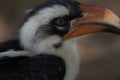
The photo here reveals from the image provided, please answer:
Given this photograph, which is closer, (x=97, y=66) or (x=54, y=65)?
(x=54, y=65)

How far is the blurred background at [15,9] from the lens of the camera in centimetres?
655

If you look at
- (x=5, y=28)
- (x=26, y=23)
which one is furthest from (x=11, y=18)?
(x=26, y=23)

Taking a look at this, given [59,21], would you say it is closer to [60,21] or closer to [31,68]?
[60,21]

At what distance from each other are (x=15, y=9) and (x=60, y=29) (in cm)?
305

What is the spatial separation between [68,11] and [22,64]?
43 centimetres

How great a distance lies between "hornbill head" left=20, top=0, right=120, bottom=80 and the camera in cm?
374

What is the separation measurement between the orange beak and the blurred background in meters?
2.69

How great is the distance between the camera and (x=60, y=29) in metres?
3.79

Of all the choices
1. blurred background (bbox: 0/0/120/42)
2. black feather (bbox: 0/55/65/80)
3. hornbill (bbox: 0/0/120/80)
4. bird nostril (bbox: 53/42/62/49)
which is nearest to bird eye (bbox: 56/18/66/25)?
hornbill (bbox: 0/0/120/80)

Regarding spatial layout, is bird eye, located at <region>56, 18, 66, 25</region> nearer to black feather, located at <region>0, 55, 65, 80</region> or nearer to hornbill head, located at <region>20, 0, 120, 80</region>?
hornbill head, located at <region>20, 0, 120, 80</region>

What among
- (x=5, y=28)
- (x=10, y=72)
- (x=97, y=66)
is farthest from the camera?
(x=5, y=28)

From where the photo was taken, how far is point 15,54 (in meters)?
3.68

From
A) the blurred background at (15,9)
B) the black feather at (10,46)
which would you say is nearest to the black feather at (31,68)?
the black feather at (10,46)

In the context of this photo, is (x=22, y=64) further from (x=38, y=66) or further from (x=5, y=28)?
(x=5, y=28)
